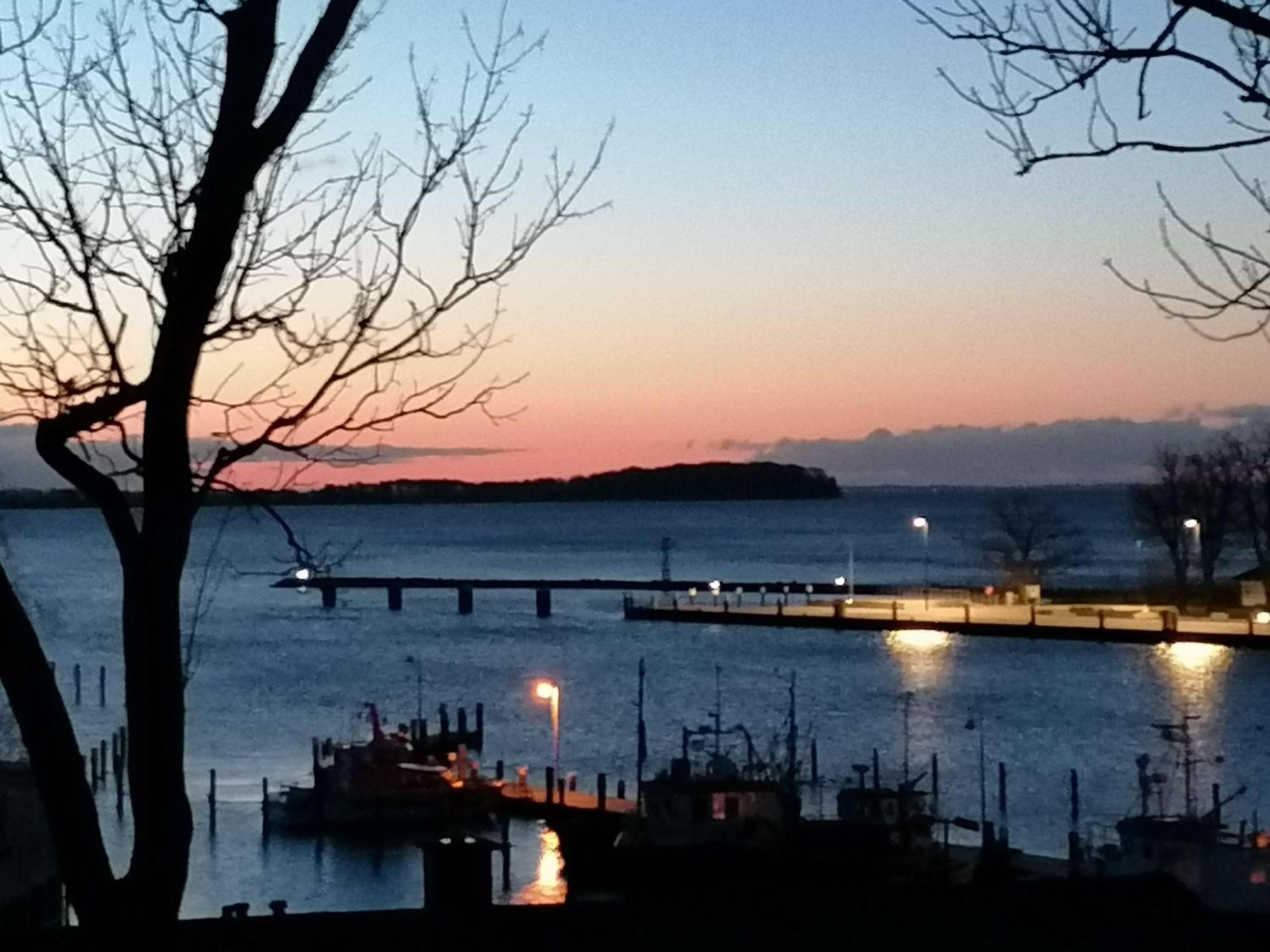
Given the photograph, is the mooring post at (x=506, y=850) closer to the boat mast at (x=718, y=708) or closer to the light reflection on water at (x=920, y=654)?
the boat mast at (x=718, y=708)

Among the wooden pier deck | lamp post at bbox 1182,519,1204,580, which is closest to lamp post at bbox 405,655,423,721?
the wooden pier deck

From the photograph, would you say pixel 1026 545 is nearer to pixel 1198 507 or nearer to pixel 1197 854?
pixel 1198 507

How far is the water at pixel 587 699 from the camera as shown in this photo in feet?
83.6

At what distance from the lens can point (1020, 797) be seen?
28047mm

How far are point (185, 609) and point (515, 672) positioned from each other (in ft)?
83.3

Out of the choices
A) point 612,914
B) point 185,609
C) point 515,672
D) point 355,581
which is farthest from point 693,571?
point 612,914

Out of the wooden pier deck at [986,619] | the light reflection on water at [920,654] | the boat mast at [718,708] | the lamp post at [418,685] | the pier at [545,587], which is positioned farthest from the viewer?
the pier at [545,587]

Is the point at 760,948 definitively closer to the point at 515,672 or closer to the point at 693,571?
the point at 515,672

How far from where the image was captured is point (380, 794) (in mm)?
28109

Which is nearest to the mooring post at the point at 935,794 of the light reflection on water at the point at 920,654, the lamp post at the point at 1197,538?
the light reflection on water at the point at 920,654

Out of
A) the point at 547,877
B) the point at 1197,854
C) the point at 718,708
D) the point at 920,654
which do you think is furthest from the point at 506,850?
the point at 920,654

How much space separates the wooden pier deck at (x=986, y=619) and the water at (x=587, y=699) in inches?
21.4

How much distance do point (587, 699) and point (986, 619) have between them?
17937 millimetres

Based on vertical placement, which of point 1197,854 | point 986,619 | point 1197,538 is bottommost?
point 1197,854
